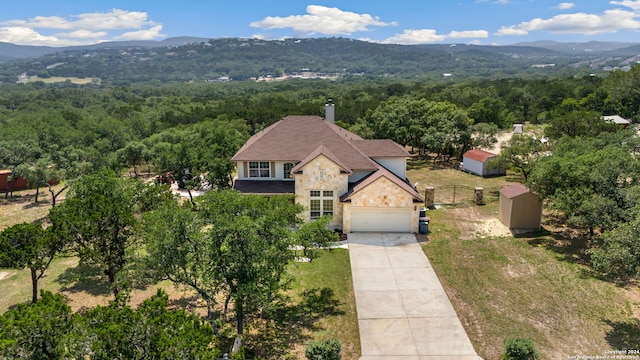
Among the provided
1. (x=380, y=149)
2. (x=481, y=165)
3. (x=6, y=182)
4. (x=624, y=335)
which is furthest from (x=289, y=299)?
(x=6, y=182)

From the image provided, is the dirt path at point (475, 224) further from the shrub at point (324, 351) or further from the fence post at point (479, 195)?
the shrub at point (324, 351)

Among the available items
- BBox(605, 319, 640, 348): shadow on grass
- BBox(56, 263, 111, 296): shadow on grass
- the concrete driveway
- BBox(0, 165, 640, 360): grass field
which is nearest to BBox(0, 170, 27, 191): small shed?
BBox(0, 165, 640, 360): grass field

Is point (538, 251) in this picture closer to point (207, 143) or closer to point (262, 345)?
point (262, 345)

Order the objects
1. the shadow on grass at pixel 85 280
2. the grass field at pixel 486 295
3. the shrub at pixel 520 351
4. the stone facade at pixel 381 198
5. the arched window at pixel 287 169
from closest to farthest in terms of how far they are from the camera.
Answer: the shrub at pixel 520 351, the grass field at pixel 486 295, the shadow on grass at pixel 85 280, the stone facade at pixel 381 198, the arched window at pixel 287 169

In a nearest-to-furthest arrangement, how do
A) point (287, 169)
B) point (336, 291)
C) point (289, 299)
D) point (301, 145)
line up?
point (289, 299), point (336, 291), point (287, 169), point (301, 145)

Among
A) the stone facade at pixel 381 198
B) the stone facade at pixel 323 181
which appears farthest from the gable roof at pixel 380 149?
the stone facade at pixel 381 198

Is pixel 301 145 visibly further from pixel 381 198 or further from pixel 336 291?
pixel 336 291
